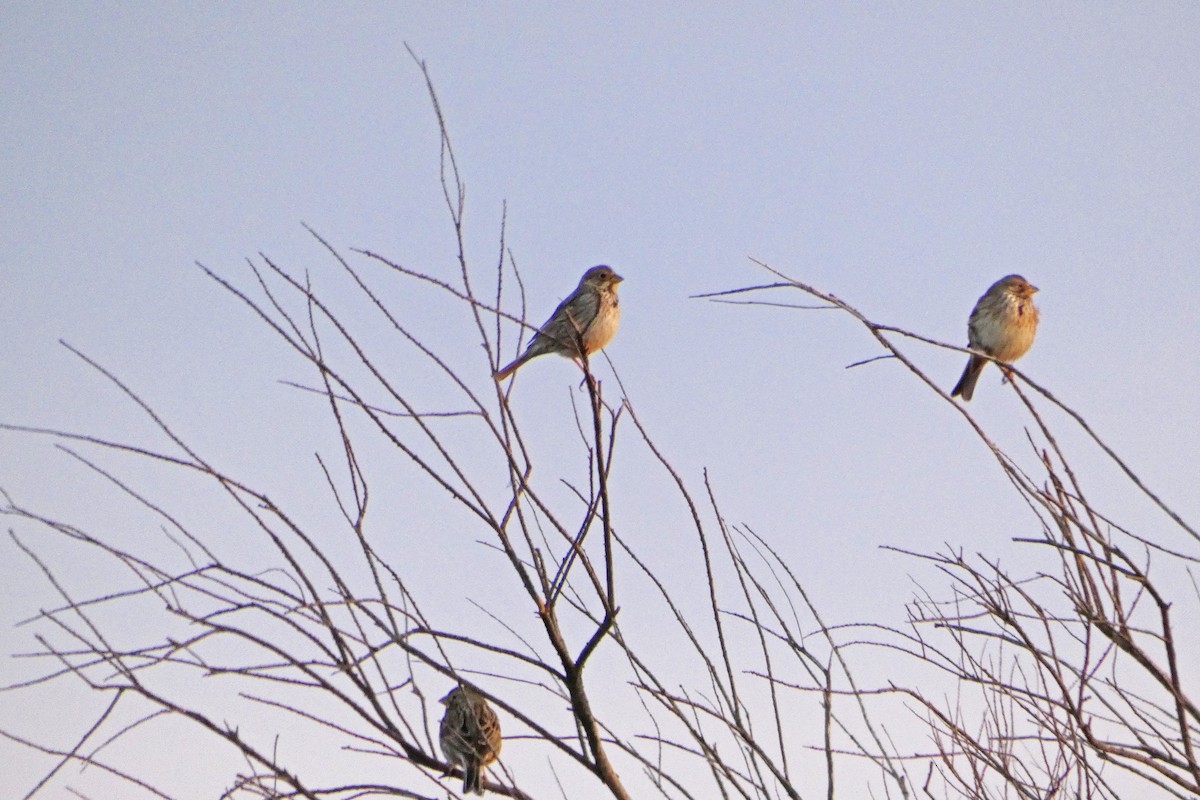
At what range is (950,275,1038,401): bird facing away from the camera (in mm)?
9297

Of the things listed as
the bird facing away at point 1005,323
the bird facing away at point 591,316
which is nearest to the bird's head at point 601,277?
the bird facing away at point 591,316

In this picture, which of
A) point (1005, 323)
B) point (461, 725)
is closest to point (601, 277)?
point (1005, 323)

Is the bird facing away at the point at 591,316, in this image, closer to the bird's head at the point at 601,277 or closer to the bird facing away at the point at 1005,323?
the bird's head at the point at 601,277

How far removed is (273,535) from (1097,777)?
92.4 inches

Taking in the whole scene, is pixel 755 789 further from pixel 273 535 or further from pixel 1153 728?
pixel 273 535

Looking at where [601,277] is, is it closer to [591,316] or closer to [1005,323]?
[591,316]

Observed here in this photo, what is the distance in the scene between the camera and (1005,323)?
930 cm

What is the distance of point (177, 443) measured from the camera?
2.83 metres

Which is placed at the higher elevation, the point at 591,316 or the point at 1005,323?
the point at 1005,323

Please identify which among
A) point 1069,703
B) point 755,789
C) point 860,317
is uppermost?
point 860,317

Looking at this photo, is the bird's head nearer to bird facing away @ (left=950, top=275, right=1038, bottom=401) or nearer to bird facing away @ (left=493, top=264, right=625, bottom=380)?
bird facing away @ (left=493, top=264, right=625, bottom=380)

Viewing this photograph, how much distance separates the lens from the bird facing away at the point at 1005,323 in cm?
930

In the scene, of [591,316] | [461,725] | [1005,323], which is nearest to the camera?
[461,725]

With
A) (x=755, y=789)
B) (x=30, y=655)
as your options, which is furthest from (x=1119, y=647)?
(x=30, y=655)
